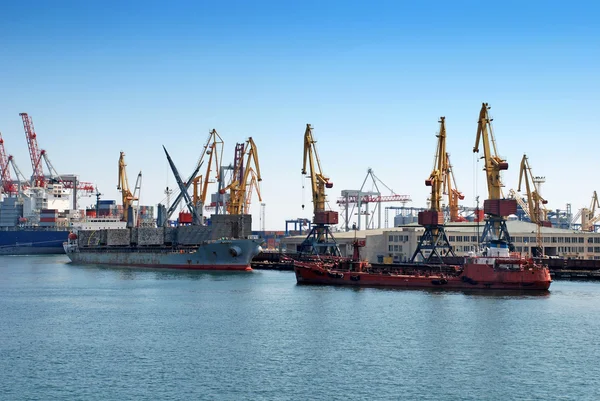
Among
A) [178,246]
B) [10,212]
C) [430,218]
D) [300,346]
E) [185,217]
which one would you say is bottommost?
[300,346]

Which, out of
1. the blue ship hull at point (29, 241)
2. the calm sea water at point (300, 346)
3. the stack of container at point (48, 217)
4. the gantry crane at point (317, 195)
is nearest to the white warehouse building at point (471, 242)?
the gantry crane at point (317, 195)

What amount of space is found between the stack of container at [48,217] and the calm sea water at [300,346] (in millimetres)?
100782

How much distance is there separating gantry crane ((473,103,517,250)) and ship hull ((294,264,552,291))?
43.9 ft

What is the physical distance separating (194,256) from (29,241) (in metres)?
66.1

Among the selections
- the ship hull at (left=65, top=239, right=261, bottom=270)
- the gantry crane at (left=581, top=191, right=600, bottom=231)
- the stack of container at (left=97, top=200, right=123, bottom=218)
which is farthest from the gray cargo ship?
the gantry crane at (left=581, top=191, right=600, bottom=231)

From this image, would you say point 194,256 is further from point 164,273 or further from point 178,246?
point 178,246

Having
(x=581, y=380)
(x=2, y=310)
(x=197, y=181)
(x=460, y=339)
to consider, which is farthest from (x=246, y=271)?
(x=581, y=380)

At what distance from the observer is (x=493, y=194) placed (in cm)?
9181

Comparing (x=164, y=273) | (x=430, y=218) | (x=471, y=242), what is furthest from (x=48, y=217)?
(x=430, y=218)

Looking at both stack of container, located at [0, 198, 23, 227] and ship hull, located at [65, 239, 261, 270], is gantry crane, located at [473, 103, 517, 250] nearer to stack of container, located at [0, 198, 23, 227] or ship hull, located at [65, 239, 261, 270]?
ship hull, located at [65, 239, 261, 270]

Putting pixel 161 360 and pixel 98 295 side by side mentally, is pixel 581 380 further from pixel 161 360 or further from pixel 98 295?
pixel 98 295

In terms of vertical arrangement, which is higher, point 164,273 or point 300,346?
point 164,273

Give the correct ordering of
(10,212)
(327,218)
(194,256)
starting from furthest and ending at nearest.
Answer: (10,212) < (194,256) < (327,218)

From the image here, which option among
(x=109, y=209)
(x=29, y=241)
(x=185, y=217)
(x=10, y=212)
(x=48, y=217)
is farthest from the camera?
(x=109, y=209)
